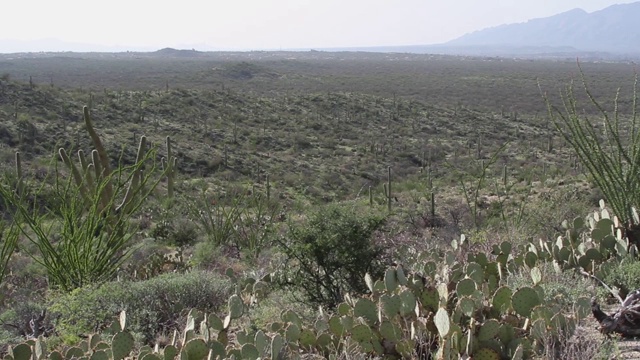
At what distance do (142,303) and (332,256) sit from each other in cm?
→ 189

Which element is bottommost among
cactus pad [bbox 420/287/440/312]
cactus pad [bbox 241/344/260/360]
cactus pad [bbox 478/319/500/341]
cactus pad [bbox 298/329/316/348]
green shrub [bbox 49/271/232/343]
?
green shrub [bbox 49/271/232/343]


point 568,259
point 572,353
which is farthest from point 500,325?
point 568,259

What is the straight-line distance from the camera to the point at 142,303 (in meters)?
6.15

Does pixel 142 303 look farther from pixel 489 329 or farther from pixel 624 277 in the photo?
pixel 624 277

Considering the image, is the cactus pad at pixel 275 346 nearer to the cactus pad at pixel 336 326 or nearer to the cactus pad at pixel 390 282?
the cactus pad at pixel 336 326

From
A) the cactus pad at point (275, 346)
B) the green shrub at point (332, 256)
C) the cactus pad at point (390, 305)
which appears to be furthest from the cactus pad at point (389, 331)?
the green shrub at point (332, 256)

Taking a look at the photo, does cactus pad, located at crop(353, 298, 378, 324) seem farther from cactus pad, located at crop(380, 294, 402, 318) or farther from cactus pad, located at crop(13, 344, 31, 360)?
cactus pad, located at crop(13, 344, 31, 360)

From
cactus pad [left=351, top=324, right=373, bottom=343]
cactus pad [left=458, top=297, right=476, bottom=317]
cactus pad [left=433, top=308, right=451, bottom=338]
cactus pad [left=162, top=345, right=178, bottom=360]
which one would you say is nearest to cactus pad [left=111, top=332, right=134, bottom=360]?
cactus pad [left=162, top=345, right=178, bottom=360]

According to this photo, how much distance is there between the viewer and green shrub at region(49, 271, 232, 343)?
577 centimetres

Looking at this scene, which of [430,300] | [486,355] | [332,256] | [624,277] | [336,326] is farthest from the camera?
[332,256]

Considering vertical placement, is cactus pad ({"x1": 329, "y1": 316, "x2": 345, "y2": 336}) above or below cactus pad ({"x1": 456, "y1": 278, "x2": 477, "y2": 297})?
below

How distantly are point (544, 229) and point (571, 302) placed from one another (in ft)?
18.3

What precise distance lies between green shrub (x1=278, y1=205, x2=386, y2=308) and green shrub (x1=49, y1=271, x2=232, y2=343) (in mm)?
795

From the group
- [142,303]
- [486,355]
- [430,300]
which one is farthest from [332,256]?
[486,355]
